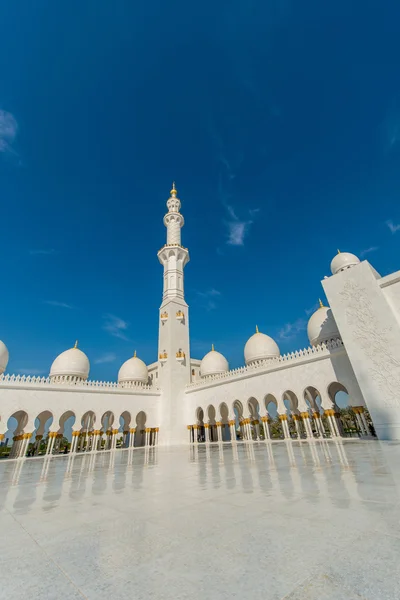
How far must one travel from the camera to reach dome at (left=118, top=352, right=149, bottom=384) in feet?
88.6

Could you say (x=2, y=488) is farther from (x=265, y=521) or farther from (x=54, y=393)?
(x=54, y=393)

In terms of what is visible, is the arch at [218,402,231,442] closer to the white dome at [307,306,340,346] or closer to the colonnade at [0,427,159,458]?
the colonnade at [0,427,159,458]

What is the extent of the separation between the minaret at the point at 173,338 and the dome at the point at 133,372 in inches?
117

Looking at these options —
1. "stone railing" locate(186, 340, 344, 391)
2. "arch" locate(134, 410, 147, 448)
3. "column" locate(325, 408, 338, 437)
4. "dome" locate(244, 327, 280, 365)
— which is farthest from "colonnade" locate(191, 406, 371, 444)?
"dome" locate(244, 327, 280, 365)

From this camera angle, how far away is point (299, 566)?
5.25ft

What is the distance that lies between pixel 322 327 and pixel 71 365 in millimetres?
19765

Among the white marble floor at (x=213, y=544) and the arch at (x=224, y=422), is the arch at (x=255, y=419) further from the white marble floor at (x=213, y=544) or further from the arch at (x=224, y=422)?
the white marble floor at (x=213, y=544)

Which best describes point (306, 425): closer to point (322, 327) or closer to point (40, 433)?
point (322, 327)

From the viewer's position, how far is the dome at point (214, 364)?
26.8m

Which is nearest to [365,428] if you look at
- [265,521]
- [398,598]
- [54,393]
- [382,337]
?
[382,337]

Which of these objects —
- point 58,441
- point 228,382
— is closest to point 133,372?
point 58,441

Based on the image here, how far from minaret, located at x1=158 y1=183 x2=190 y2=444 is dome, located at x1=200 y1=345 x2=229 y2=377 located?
2.19 metres

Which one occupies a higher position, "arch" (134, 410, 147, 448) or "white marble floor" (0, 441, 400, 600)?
"arch" (134, 410, 147, 448)

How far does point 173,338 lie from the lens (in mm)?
25484
